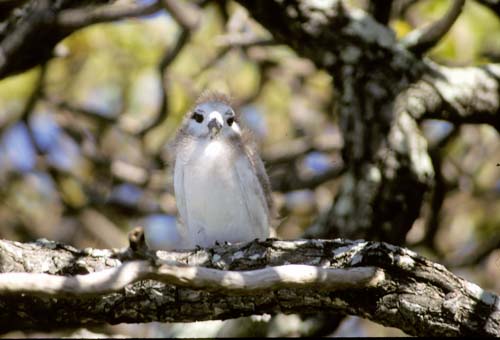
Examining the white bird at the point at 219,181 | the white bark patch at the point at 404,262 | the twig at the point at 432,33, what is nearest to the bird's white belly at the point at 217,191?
the white bird at the point at 219,181

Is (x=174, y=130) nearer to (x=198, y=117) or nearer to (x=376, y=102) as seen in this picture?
(x=198, y=117)

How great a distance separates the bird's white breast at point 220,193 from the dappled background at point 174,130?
122cm

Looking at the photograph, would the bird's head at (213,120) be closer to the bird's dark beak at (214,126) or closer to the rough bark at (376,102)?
the bird's dark beak at (214,126)

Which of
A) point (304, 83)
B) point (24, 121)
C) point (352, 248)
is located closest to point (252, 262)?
point (352, 248)

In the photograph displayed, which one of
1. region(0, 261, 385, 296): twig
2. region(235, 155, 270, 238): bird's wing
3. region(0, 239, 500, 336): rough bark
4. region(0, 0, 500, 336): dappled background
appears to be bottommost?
region(0, 0, 500, 336): dappled background

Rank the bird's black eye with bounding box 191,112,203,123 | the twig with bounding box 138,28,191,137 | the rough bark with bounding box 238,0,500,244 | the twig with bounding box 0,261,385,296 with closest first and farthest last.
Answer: the twig with bounding box 0,261,385,296, the rough bark with bounding box 238,0,500,244, the bird's black eye with bounding box 191,112,203,123, the twig with bounding box 138,28,191,137

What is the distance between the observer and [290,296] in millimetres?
3662

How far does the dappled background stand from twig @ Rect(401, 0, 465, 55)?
1.07 m

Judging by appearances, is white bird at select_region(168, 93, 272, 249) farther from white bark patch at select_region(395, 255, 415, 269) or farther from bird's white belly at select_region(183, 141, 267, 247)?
white bark patch at select_region(395, 255, 415, 269)

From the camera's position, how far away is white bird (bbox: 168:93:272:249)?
16.5ft

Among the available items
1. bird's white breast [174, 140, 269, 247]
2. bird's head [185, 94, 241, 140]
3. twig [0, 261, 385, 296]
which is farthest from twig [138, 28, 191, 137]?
twig [0, 261, 385, 296]

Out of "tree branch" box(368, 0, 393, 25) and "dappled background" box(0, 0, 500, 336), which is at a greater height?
"tree branch" box(368, 0, 393, 25)

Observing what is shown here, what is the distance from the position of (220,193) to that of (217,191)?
0.07 ft

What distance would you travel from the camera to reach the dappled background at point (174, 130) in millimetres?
6645
